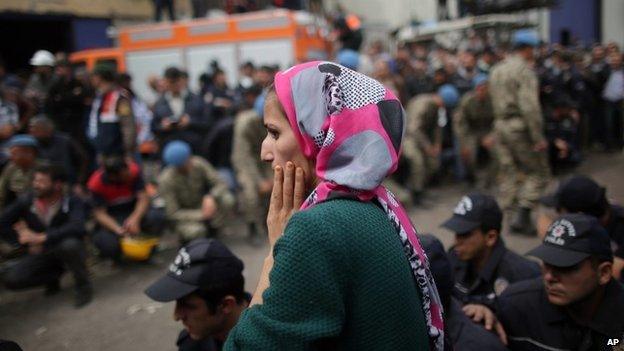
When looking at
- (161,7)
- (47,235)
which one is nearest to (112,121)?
(47,235)

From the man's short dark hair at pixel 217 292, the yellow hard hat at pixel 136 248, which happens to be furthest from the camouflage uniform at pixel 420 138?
the man's short dark hair at pixel 217 292

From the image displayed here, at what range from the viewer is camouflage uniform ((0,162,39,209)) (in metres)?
5.12

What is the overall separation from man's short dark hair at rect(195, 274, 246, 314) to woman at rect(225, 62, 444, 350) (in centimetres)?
110

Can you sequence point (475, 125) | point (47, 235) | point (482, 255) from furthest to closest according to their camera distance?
point (475, 125), point (47, 235), point (482, 255)

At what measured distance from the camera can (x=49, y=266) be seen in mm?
4613

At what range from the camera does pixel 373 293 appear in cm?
99

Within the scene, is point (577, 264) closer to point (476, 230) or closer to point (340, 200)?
point (476, 230)

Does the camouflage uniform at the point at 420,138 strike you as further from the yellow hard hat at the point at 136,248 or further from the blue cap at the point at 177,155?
the yellow hard hat at the point at 136,248

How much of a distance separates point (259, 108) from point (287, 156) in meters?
5.08

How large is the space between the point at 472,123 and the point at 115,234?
4793 mm

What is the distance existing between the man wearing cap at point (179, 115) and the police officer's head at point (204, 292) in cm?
498

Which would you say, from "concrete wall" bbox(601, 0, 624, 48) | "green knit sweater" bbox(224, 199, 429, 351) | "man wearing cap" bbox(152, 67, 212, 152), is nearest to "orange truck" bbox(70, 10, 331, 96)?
"man wearing cap" bbox(152, 67, 212, 152)

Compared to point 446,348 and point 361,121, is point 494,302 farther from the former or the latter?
point 361,121

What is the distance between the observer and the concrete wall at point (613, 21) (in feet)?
64.6
